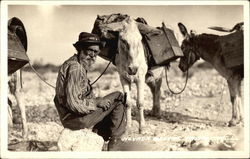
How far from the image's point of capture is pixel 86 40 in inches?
173

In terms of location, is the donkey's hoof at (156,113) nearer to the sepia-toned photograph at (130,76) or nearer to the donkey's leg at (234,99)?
the sepia-toned photograph at (130,76)

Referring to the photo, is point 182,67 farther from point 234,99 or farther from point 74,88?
point 74,88

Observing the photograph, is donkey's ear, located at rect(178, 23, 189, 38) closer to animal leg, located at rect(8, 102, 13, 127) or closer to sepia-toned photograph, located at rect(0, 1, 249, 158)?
sepia-toned photograph, located at rect(0, 1, 249, 158)

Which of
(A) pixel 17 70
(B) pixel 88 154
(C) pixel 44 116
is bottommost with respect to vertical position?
(B) pixel 88 154

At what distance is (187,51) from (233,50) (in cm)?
36

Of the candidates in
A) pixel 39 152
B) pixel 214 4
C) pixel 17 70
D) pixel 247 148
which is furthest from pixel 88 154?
pixel 214 4

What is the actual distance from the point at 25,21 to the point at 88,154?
3.64 ft

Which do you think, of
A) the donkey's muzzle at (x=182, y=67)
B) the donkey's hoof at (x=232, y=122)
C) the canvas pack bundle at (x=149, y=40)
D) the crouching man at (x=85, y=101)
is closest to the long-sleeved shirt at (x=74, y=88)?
the crouching man at (x=85, y=101)

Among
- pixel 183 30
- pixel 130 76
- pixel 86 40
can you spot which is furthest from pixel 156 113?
pixel 86 40

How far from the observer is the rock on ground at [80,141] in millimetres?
4398

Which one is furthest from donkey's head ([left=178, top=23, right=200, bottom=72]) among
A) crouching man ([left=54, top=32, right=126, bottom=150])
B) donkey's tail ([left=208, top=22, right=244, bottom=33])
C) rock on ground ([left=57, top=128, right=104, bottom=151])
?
rock on ground ([left=57, top=128, right=104, bottom=151])

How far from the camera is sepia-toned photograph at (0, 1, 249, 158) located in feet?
14.5

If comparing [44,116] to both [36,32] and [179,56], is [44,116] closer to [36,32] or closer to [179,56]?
[36,32]

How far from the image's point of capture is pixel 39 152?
4441 mm
